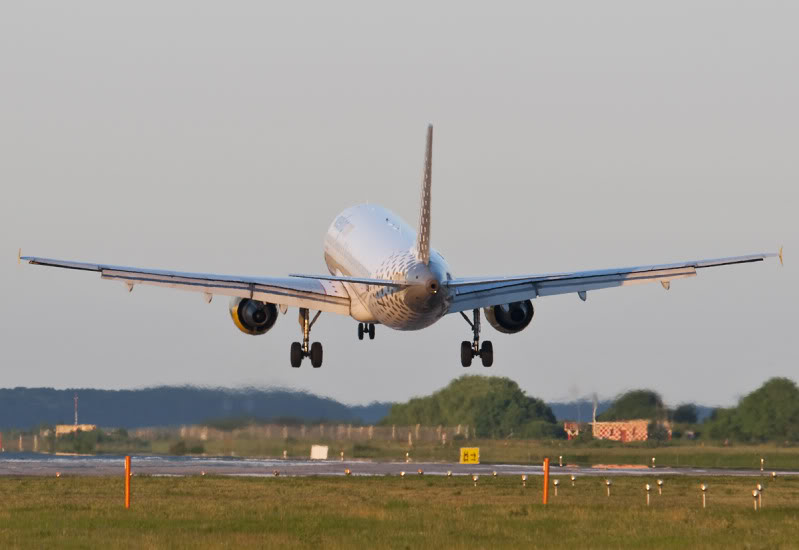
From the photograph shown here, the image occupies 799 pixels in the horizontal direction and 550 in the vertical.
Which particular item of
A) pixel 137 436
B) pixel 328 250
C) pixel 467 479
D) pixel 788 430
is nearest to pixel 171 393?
pixel 137 436

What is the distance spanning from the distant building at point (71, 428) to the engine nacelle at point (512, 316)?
83.6 ft

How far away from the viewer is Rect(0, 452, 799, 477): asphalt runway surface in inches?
2751

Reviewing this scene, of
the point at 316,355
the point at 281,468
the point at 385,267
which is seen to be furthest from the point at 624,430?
the point at 385,267

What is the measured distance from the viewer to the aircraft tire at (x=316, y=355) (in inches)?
2756

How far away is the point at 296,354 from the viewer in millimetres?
70562

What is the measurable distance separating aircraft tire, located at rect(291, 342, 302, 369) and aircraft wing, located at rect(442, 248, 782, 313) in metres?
9.50

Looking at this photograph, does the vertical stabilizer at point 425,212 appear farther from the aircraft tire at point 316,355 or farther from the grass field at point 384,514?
the aircraft tire at point 316,355

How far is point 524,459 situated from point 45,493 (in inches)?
1399

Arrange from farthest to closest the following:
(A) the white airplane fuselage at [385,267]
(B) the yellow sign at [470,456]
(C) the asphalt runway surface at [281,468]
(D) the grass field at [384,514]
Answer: (B) the yellow sign at [470,456]
(C) the asphalt runway surface at [281,468]
(A) the white airplane fuselage at [385,267]
(D) the grass field at [384,514]

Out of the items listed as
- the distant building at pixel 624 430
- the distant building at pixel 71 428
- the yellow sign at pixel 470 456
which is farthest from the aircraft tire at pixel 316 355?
the distant building at pixel 624 430

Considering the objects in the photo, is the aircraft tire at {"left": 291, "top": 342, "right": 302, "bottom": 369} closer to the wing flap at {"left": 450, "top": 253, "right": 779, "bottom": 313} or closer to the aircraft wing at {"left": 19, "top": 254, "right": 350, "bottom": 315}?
the aircraft wing at {"left": 19, "top": 254, "right": 350, "bottom": 315}

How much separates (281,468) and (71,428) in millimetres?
14876

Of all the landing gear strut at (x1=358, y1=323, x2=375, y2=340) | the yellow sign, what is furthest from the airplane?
the yellow sign

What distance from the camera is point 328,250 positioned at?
251 feet
